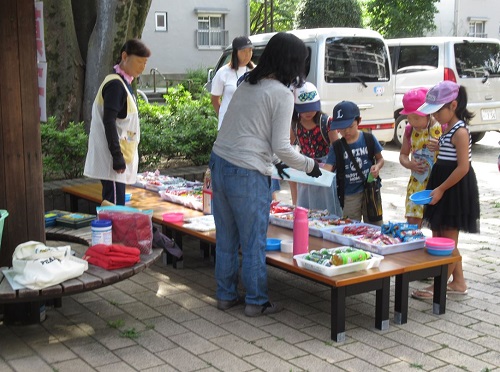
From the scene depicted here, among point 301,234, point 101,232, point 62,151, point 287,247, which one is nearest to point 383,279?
point 301,234

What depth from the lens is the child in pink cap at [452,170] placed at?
5.20m

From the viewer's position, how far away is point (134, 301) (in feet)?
17.8

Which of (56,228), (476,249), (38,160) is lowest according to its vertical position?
(476,249)

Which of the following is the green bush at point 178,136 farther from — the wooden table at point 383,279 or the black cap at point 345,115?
the wooden table at point 383,279

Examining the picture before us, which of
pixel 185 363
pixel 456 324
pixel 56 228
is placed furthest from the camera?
pixel 56 228

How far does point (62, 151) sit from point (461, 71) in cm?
789

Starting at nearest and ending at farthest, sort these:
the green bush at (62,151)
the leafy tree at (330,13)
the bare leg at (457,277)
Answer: the bare leg at (457,277) < the green bush at (62,151) < the leafy tree at (330,13)

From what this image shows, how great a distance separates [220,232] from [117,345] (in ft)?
3.46

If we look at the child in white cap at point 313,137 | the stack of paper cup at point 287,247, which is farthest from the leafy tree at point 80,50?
the stack of paper cup at point 287,247

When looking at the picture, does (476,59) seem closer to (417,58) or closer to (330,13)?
(417,58)

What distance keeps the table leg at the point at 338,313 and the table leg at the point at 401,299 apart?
19.1 inches

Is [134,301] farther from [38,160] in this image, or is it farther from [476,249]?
[476,249]

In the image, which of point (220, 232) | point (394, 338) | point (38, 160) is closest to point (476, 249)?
point (394, 338)

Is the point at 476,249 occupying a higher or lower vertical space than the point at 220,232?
lower
